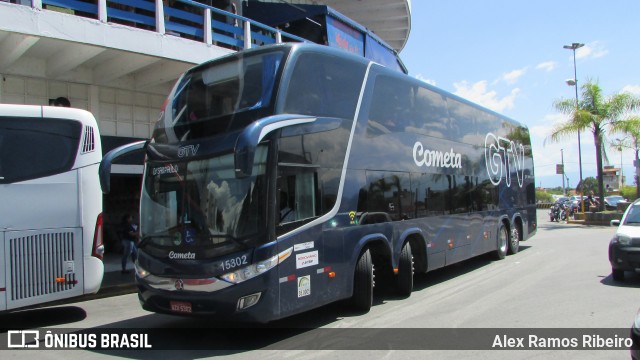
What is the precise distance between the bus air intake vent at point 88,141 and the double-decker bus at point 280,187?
1.51 meters

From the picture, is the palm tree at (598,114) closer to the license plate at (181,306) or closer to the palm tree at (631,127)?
the palm tree at (631,127)

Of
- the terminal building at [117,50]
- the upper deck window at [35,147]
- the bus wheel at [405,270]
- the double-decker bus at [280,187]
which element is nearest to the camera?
the double-decker bus at [280,187]

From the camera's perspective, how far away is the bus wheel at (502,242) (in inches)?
536

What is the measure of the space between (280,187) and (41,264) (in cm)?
402

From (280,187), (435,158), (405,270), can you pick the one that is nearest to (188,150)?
(280,187)

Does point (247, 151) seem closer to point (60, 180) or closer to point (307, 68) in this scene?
point (307, 68)

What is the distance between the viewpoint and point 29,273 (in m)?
7.39

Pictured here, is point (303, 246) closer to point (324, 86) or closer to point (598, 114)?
point (324, 86)

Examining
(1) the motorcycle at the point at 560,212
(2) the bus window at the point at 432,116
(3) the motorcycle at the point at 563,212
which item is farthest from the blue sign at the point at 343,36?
(3) the motorcycle at the point at 563,212

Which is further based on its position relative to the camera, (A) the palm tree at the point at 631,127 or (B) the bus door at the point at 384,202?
(A) the palm tree at the point at 631,127

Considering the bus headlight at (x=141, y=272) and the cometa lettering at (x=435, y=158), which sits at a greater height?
the cometa lettering at (x=435, y=158)

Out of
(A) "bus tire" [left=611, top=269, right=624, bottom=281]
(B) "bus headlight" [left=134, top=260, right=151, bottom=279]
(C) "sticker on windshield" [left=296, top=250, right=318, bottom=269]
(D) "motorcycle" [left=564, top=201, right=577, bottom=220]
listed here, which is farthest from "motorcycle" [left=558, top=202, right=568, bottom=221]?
(B) "bus headlight" [left=134, top=260, right=151, bottom=279]

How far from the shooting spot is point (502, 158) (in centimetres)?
1402

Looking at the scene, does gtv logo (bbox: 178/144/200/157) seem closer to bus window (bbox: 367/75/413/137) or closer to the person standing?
bus window (bbox: 367/75/413/137)
